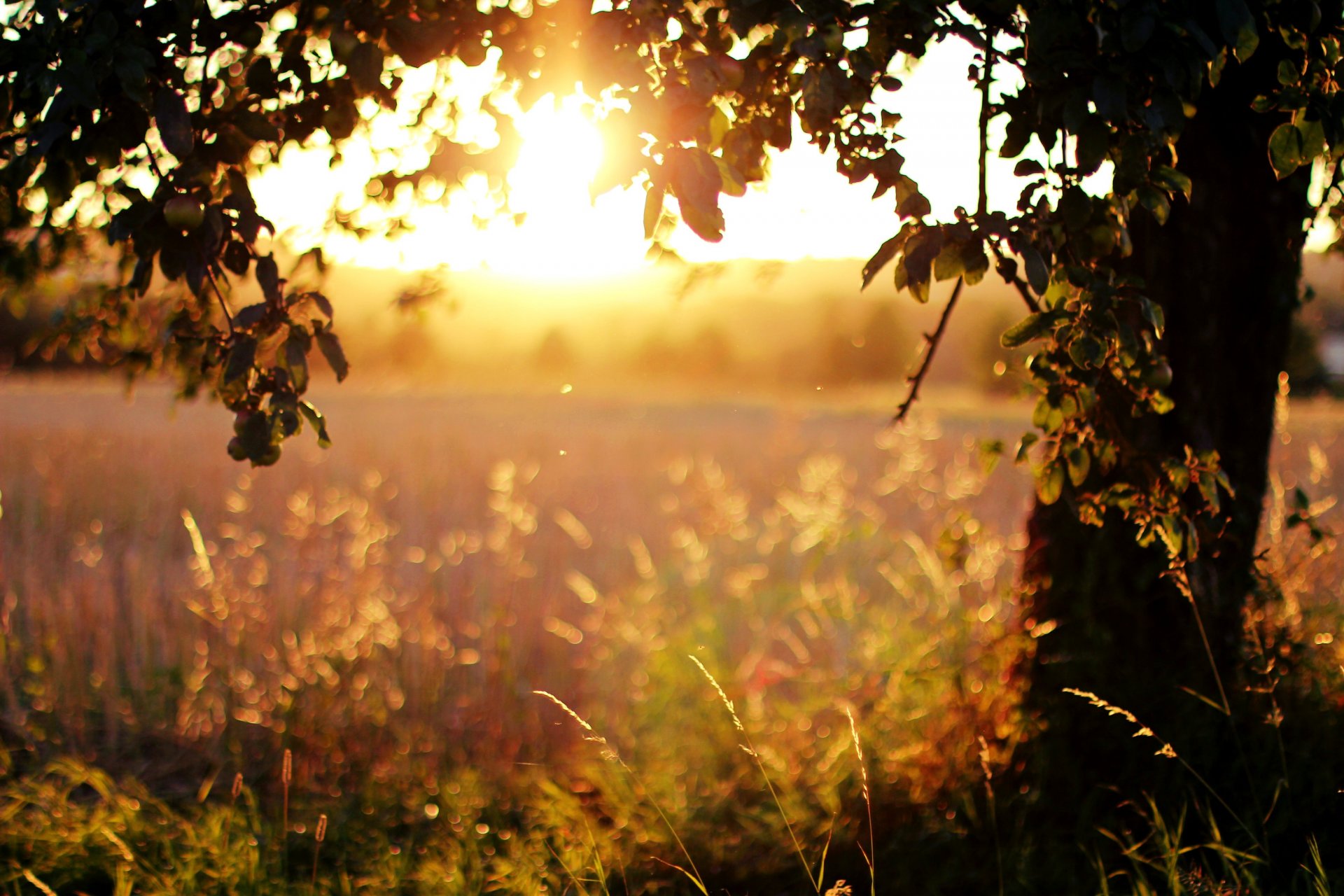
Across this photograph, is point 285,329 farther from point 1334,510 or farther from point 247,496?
point 1334,510

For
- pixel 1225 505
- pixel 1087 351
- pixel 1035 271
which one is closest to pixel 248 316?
pixel 1035 271

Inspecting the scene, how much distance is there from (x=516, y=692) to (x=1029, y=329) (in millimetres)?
3503

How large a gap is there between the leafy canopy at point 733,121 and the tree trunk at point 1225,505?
2.86 feet

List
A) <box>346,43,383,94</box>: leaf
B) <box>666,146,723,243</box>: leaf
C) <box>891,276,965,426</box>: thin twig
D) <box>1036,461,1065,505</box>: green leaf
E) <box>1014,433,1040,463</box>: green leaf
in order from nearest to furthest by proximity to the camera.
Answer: <box>666,146,723,243</box>: leaf < <box>346,43,383,94</box>: leaf < <box>1036,461,1065,505</box>: green leaf < <box>1014,433,1040,463</box>: green leaf < <box>891,276,965,426</box>: thin twig

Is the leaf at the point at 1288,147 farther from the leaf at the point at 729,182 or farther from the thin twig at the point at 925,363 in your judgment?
the leaf at the point at 729,182

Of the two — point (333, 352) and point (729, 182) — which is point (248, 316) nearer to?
point (333, 352)

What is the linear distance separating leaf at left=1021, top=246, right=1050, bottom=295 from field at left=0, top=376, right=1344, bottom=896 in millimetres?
939

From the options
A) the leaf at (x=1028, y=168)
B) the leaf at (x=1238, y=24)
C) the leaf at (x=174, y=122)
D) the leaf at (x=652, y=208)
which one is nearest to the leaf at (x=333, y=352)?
the leaf at (x=174, y=122)

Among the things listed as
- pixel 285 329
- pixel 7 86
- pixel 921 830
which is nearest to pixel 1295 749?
pixel 921 830

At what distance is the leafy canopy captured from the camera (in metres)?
1.53

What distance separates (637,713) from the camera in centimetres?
432

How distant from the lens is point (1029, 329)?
1.71 m

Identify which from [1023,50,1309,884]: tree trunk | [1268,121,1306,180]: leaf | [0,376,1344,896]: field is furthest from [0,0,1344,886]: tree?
[0,376,1344,896]: field

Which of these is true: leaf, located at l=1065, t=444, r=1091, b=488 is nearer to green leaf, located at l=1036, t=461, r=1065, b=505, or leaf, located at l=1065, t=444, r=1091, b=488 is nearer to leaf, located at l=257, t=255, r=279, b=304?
green leaf, located at l=1036, t=461, r=1065, b=505
